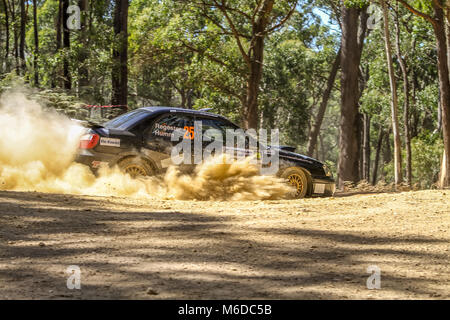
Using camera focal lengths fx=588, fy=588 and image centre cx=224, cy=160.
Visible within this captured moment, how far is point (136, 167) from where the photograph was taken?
10.5 metres

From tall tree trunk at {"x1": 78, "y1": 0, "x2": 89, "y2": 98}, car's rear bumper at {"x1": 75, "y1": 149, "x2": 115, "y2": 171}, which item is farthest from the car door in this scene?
tall tree trunk at {"x1": 78, "y1": 0, "x2": 89, "y2": 98}

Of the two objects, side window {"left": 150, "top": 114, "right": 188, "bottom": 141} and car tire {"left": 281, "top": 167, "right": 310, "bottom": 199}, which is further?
car tire {"left": 281, "top": 167, "right": 310, "bottom": 199}

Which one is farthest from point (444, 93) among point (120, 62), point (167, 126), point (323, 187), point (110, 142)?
point (110, 142)

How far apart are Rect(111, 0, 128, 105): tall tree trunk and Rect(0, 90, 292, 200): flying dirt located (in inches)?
385

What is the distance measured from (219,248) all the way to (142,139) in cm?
459

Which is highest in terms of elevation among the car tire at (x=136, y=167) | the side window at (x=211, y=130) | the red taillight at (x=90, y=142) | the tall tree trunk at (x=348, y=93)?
the tall tree trunk at (x=348, y=93)

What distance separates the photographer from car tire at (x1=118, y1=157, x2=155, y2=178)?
10.4 m

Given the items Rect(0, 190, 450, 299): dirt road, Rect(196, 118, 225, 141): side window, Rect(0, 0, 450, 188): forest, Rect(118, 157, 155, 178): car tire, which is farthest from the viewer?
Rect(0, 0, 450, 188): forest

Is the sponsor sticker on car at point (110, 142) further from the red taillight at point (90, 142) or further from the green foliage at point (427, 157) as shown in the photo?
the green foliage at point (427, 157)

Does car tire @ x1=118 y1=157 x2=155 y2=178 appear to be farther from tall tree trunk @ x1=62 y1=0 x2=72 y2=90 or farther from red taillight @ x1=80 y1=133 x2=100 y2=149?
tall tree trunk @ x1=62 y1=0 x2=72 y2=90

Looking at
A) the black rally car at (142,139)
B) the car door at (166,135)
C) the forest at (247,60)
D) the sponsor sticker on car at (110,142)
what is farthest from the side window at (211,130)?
the forest at (247,60)

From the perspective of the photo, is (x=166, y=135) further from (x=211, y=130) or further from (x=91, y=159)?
(x=91, y=159)

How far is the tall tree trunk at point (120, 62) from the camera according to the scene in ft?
66.4
